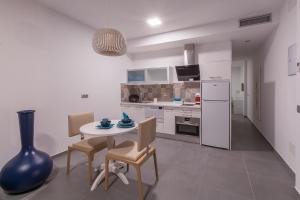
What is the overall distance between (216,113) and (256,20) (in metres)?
1.82

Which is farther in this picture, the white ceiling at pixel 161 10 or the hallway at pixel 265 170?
the white ceiling at pixel 161 10

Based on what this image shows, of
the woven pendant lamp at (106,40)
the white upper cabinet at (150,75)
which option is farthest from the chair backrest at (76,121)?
the white upper cabinet at (150,75)

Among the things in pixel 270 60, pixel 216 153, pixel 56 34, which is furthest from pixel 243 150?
pixel 56 34

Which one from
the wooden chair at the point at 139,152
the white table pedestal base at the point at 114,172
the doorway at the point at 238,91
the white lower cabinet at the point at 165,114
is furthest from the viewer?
the doorway at the point at 238,91

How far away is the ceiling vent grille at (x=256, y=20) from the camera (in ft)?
8.21

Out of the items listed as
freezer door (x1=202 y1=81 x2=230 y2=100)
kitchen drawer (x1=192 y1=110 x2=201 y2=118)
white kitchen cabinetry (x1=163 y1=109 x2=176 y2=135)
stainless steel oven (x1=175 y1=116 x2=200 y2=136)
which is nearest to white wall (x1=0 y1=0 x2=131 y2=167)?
white kitchen cabinetry (x1=163 y1=109 x2=176 y2=135)

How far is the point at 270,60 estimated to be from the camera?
9.94 feet

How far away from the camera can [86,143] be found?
2098mm

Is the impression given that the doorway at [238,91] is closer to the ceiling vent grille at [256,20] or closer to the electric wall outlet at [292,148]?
the ceiling vent grille at [256,20]

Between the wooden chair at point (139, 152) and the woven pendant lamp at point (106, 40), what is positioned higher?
the woven pendant lamp at point (106, 40)

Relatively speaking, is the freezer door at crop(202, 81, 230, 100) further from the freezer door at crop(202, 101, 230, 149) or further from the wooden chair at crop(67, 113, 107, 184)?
the wooden chair at crop(67, 113, 107, 184)

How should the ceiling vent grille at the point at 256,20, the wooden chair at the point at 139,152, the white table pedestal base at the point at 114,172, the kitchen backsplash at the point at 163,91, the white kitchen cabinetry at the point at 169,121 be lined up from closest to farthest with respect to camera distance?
the wooden chair at the point at 139,152, the white table pedestal base at the point at 114,172, the ceiling vent grille at the point at 256,20, the white kitchen cabinetry at the point at 169,121, the kitchen backsplash at the point at 163,91

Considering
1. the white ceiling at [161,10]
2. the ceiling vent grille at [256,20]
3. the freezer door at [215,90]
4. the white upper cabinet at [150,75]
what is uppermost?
the white ceiling at [161,10]

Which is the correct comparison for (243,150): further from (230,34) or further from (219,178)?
(230,34)
